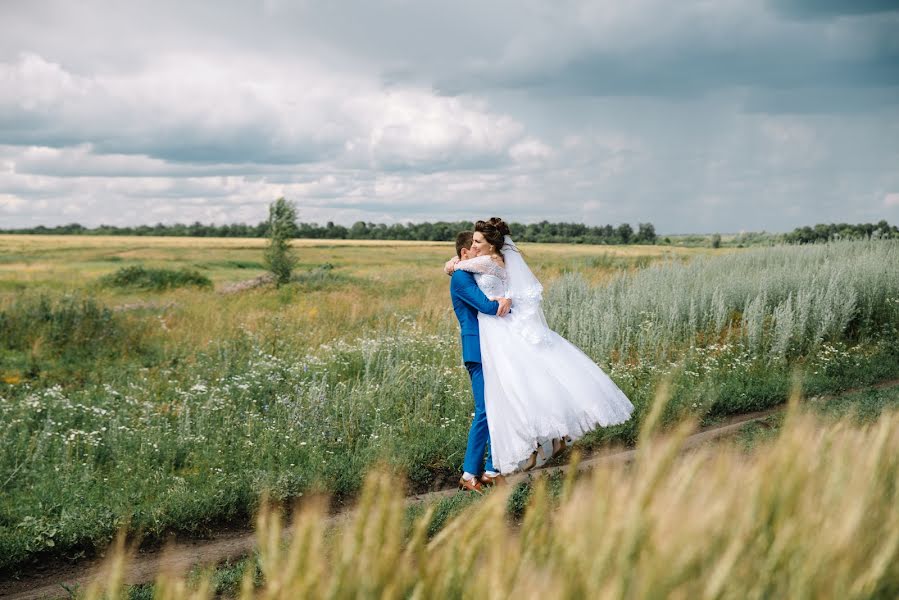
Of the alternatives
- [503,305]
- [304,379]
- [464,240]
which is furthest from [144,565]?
[304,379]

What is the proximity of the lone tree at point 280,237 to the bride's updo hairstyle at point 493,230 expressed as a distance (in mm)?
22877

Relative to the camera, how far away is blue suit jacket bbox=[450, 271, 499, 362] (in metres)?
7.04

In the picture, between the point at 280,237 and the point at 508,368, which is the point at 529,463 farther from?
the point at 280,237

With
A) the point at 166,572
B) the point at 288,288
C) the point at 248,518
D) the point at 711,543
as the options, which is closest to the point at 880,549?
the point at 711,543

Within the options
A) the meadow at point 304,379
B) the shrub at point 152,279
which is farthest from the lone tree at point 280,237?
the meadow at point 304,379

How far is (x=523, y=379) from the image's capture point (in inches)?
281

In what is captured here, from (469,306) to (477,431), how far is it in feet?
3.82

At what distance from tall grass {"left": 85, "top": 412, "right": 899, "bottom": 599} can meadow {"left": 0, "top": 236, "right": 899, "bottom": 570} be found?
62.8 inches

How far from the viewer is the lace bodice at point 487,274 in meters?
7.02

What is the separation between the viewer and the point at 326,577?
149 centimetres

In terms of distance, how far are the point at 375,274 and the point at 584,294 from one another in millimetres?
19872

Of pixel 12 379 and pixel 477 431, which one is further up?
pixel 477 431

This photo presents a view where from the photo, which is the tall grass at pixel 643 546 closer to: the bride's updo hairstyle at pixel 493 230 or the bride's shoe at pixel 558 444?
the bride's updo hairstyle at pixel 493 230

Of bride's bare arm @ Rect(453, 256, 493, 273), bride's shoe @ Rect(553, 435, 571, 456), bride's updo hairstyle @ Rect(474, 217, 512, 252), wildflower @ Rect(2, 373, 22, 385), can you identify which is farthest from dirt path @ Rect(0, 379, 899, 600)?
wildflower @ Rect(2, 373, 22, 385)
